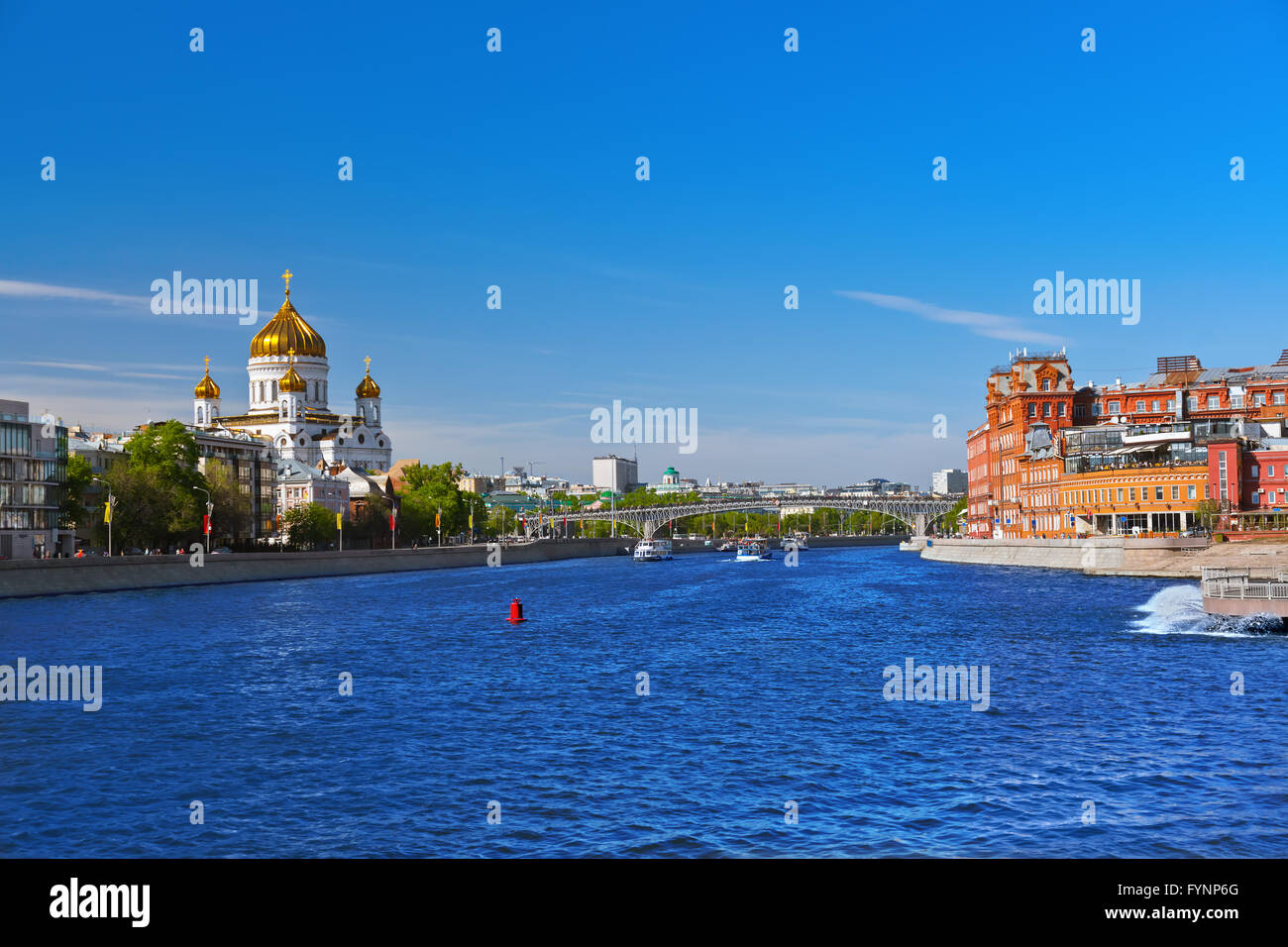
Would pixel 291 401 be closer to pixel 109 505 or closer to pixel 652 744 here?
pixel 109 505

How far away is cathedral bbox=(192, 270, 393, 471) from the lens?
559ft

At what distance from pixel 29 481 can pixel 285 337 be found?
8815 centimetres

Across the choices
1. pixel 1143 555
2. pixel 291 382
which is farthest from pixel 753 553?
pixel 1143 555

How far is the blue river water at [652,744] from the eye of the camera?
672 inches

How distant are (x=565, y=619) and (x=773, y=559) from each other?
103 m

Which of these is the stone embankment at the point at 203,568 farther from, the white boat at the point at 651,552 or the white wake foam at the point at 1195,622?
the white wake foam at the point at 1195,622

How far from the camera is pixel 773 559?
16050 cm

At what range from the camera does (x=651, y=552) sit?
165 meters

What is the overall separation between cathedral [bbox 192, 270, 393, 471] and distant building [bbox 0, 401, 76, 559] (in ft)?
250

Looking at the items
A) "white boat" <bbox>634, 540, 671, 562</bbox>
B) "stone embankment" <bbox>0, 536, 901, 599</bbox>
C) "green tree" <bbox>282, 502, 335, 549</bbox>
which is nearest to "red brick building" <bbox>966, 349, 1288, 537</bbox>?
"white boat" <bbox>634, 540, 671, 562</bbox>

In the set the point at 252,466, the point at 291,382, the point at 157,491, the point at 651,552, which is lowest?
the point at 651,552
